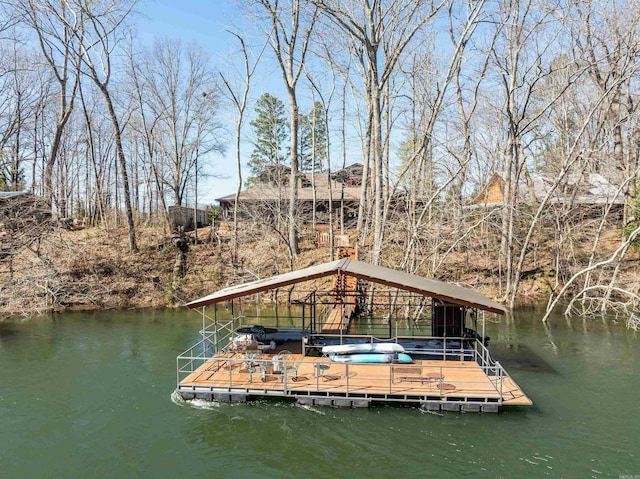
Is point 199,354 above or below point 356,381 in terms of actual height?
below

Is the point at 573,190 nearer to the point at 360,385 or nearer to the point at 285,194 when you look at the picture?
the point at 360,385

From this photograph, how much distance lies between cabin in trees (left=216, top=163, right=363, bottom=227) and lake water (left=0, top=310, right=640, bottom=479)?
869 inches

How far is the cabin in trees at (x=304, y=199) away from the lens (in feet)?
125

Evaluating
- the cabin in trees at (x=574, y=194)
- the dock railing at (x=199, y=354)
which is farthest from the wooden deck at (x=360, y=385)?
the cabin in trees at (x=574, y=194)

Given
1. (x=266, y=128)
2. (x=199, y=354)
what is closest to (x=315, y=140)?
(x=266, y=128)

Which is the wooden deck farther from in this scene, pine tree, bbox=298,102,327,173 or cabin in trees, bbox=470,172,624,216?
pine tree, bbox=298,102,327,173

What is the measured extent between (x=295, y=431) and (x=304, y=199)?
3115 cm

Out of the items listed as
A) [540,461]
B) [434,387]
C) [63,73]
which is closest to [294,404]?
[434,387]

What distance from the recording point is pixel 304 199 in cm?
4144

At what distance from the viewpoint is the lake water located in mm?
9820

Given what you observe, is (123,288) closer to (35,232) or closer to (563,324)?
(35,232)

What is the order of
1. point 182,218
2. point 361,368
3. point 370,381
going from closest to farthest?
point 370,381 < point 361,368 < point 182,218

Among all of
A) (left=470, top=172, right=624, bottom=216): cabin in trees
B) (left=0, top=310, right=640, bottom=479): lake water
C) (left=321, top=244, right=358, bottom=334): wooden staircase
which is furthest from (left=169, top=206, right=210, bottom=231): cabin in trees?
(left=470, top=172, right=624, bottom=216): cabin in trees

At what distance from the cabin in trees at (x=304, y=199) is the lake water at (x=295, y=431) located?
22081 millimetres
